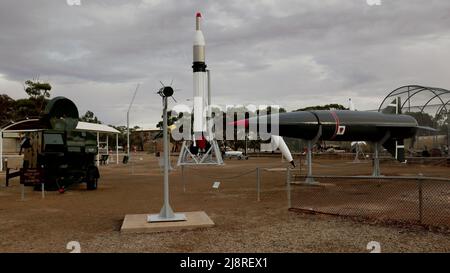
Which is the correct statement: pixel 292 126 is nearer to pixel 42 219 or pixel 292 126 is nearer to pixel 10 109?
pixel 42 219

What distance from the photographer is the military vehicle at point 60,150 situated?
49.5 feet

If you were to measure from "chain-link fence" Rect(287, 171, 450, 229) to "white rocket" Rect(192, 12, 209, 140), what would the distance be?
40.3 feet

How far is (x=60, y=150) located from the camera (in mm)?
15258

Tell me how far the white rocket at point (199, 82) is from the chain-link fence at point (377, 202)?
40.3ft

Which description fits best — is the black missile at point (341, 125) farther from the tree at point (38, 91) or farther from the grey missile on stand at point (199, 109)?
the tree at point (38, 91)

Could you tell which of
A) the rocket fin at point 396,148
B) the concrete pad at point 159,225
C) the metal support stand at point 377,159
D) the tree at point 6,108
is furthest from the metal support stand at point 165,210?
the tree at point 6,108

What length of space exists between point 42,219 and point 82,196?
4.56 metres

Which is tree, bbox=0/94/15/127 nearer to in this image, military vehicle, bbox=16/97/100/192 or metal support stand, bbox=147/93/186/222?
military vehicle, bbox=16/97/100/192

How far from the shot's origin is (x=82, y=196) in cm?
1400

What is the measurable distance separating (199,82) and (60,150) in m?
12.5

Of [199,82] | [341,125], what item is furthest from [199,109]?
[341,125]

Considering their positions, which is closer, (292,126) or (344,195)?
(344,195)
